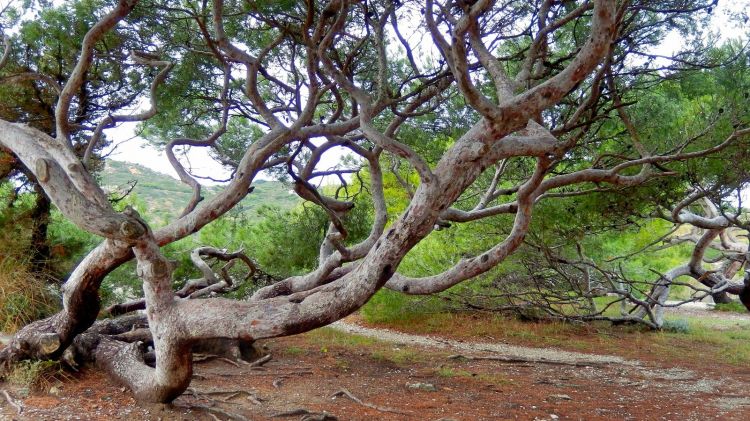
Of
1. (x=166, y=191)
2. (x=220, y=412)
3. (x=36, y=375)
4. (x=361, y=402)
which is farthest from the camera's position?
(x=166, y=191)

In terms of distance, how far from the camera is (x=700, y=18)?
551cm

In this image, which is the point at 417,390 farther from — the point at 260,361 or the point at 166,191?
the point at 166,191

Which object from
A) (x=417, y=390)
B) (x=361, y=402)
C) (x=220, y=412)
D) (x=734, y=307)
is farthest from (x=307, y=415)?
(x=734, y=307)

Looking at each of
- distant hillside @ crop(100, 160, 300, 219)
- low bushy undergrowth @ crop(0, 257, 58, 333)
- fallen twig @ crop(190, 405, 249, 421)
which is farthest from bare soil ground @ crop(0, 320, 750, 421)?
distant hillside @ crop(100, 160, 300, 219)

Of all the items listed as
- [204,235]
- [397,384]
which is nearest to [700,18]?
[397,384]

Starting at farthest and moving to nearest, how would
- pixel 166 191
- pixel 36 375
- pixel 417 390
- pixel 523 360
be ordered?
1. pixel 166 191
2. pixel 523 360
3. pixel 417 390
4. pixel 36 375

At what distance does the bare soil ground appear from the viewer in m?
4.05

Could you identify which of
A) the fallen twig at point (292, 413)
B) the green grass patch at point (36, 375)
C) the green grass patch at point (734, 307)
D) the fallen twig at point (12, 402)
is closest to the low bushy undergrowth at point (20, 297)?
the green grass patch at point (36, 375)

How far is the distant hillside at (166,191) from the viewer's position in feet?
36.1

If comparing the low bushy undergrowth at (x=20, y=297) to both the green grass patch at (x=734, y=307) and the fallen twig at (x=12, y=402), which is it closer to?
the fallen twig at (x=12, y=402)

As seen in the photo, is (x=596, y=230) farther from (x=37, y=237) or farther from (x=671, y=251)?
(x=671, y=251)

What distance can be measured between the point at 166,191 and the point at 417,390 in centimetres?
1260

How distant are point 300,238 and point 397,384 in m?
4.66

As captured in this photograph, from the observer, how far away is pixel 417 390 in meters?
5.27
